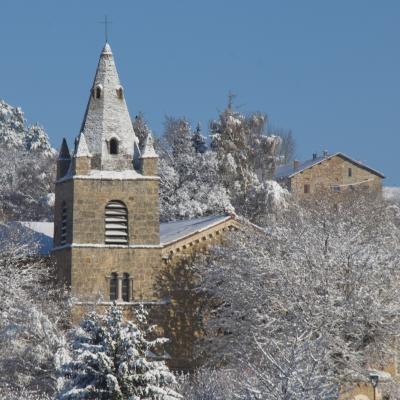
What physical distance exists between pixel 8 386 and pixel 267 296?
1054cm

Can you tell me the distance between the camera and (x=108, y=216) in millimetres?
50969

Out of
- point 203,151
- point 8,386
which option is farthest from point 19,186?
point 8,386

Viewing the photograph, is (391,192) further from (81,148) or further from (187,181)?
(81,148)

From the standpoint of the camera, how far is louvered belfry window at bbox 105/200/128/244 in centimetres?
5084

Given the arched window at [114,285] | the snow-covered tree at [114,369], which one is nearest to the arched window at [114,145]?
the arched window at [114,285]

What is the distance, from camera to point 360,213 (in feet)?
195

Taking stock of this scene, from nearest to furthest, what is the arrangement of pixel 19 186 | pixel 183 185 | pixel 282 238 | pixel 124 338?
1. pixel 124 338
2. pixel 282 238
3. pixel 183 185
4. pixel 19 186

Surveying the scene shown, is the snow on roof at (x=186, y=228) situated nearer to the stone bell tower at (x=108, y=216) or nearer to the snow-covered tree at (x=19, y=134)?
the stone bell tower at (x=108, y=216)

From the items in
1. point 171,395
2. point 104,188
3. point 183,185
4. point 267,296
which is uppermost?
point 183,185

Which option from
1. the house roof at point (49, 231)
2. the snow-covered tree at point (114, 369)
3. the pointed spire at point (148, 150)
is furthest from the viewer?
the house roof at point (49, 231)

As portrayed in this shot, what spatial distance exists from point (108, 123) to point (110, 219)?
3.87 metres

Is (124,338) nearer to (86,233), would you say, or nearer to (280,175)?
(86,233)

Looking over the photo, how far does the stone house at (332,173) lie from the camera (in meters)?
95.6

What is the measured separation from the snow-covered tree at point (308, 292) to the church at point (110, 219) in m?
2.27
